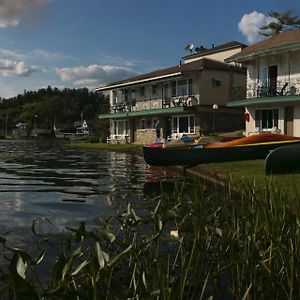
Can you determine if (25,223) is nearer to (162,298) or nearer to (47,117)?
(162,298)

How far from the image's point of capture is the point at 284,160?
13352mm

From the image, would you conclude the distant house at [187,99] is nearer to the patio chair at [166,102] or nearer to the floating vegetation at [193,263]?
the patio chair at [166,102]

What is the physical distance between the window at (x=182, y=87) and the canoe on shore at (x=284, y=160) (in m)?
27.7

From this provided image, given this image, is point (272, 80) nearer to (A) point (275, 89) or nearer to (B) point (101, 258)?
(A) point (275, 89)

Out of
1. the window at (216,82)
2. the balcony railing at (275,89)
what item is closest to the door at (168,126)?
the window at (216,82)

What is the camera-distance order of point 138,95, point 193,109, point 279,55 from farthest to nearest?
point 138,95 < point 193,109 < point 279,55

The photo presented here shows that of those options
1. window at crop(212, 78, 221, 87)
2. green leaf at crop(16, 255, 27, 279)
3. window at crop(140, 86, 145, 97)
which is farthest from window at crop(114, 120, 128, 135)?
green leaf at crop(16, 255, 27, 279)

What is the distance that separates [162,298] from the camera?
3254mm

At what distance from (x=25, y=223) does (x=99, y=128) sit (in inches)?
1974

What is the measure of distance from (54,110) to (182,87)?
6402 centimetres

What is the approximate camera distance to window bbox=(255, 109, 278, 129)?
31.5m

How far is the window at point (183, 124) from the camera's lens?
132 ft

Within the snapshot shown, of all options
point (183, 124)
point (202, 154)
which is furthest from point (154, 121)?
point (202, 154)

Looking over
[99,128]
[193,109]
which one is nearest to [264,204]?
[193,109]
